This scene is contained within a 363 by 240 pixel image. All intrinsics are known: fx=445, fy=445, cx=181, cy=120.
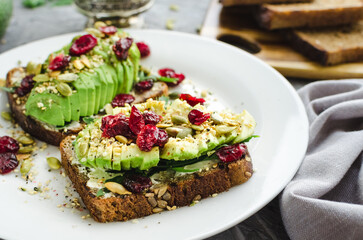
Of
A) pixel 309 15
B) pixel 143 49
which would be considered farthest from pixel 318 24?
pixel 143 49

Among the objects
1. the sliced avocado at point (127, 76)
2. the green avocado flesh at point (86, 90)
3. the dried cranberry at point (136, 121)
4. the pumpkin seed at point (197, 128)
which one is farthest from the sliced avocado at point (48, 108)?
the pumpkin seed at point (197, 128)

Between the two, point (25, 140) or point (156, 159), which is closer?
point (156, 159)

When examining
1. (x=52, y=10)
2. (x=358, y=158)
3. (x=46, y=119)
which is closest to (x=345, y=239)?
(x=358, y=158)

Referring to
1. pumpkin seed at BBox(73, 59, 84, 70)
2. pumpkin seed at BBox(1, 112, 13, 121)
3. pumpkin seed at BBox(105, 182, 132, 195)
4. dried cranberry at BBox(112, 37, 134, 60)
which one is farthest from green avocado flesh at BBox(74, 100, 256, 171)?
pumpkin seed at BBox(1, 112, 13, 121)

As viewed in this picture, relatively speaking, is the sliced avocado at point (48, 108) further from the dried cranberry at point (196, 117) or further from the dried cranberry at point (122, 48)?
the dried cranberry at point (196, 117)

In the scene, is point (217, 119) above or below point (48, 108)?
above

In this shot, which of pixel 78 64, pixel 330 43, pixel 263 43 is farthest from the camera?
pixel 263 43

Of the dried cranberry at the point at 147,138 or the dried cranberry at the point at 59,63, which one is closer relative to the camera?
the dried cranberry at the point at 147,138

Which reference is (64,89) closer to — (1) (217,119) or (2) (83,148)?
(2) (83,148)

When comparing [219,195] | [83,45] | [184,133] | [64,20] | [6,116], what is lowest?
[64,20]
